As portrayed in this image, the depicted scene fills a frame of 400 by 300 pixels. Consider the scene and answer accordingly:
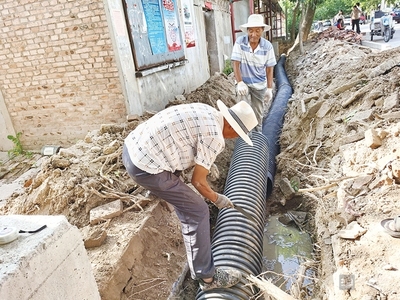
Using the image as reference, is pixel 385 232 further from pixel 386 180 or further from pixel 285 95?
pixel 285 95

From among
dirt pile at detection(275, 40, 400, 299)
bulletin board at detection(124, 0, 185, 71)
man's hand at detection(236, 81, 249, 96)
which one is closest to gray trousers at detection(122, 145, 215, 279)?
dirt pile at detection(275, 40, 400, 299)

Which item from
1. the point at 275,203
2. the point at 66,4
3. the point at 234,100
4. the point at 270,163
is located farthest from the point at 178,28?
the point at 275,203

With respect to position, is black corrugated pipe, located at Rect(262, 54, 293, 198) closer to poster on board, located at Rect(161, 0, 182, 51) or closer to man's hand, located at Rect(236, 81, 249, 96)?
man's hand, located at Rect(236, 81, 249, 96)

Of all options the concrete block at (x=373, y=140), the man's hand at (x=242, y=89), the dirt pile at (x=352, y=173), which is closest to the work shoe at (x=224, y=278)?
the dirt pile at (x=352, y=173)

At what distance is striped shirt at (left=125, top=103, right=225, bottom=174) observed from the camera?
206 centimetres

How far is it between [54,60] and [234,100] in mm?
4290

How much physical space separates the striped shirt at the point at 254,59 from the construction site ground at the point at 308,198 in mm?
1035

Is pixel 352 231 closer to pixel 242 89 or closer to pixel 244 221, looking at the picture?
pixel 244 221

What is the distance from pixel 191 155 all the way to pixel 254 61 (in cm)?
272

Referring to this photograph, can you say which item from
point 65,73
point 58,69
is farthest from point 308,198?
point 58,69

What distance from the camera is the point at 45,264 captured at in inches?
52.8

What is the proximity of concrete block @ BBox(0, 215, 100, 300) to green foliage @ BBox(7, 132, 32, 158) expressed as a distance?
4.61 metres

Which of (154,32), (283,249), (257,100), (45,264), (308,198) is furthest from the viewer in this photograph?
(154,32)

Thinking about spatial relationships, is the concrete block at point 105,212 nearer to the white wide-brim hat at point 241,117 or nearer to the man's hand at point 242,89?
the white wide-brim hat at point 241,117
